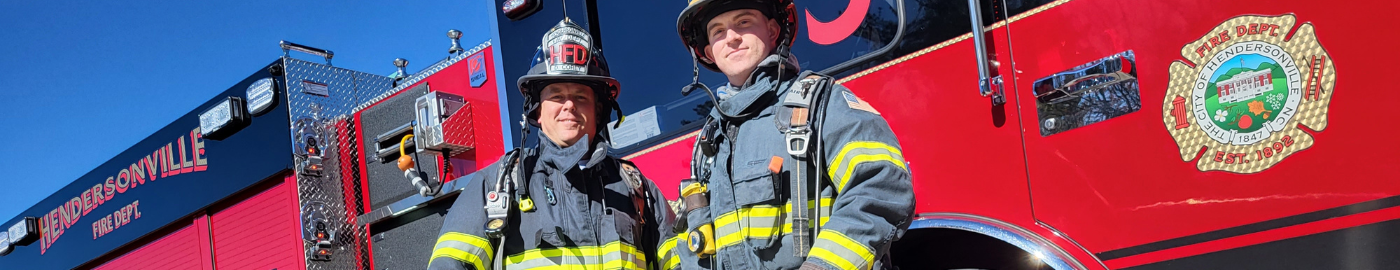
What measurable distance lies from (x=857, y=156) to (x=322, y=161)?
3994 millimetres

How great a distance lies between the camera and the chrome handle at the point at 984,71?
106 inches

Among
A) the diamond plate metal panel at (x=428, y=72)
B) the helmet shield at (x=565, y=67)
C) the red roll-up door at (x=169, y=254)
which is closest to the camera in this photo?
the helmet shield at (x=565, y=67)

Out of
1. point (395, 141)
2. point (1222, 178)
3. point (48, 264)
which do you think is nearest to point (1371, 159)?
point (1222, 178)

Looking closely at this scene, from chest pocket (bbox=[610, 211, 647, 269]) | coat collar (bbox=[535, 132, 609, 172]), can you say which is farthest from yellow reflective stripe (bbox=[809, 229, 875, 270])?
coat collar (bbox=[535, 132, 609, 172])

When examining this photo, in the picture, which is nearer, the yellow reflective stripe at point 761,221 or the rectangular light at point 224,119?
the yellow reflective stripe at point 761,221

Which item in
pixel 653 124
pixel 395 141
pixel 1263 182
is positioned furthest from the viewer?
pixel 395 141

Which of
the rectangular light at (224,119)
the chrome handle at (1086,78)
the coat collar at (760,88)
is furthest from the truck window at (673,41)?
the rectangular light at (224,119)

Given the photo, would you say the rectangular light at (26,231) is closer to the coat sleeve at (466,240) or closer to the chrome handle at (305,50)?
the chrome handle at (305,50)

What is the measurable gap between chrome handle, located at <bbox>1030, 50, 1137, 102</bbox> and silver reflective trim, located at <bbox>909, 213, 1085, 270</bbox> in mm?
332

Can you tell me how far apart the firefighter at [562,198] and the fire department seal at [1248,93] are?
1.41 metres

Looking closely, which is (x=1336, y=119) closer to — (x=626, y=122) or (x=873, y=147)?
(x=873, y=147)

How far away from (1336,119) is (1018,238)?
0.75m

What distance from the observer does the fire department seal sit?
2.21 meters

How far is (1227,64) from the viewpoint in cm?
233
